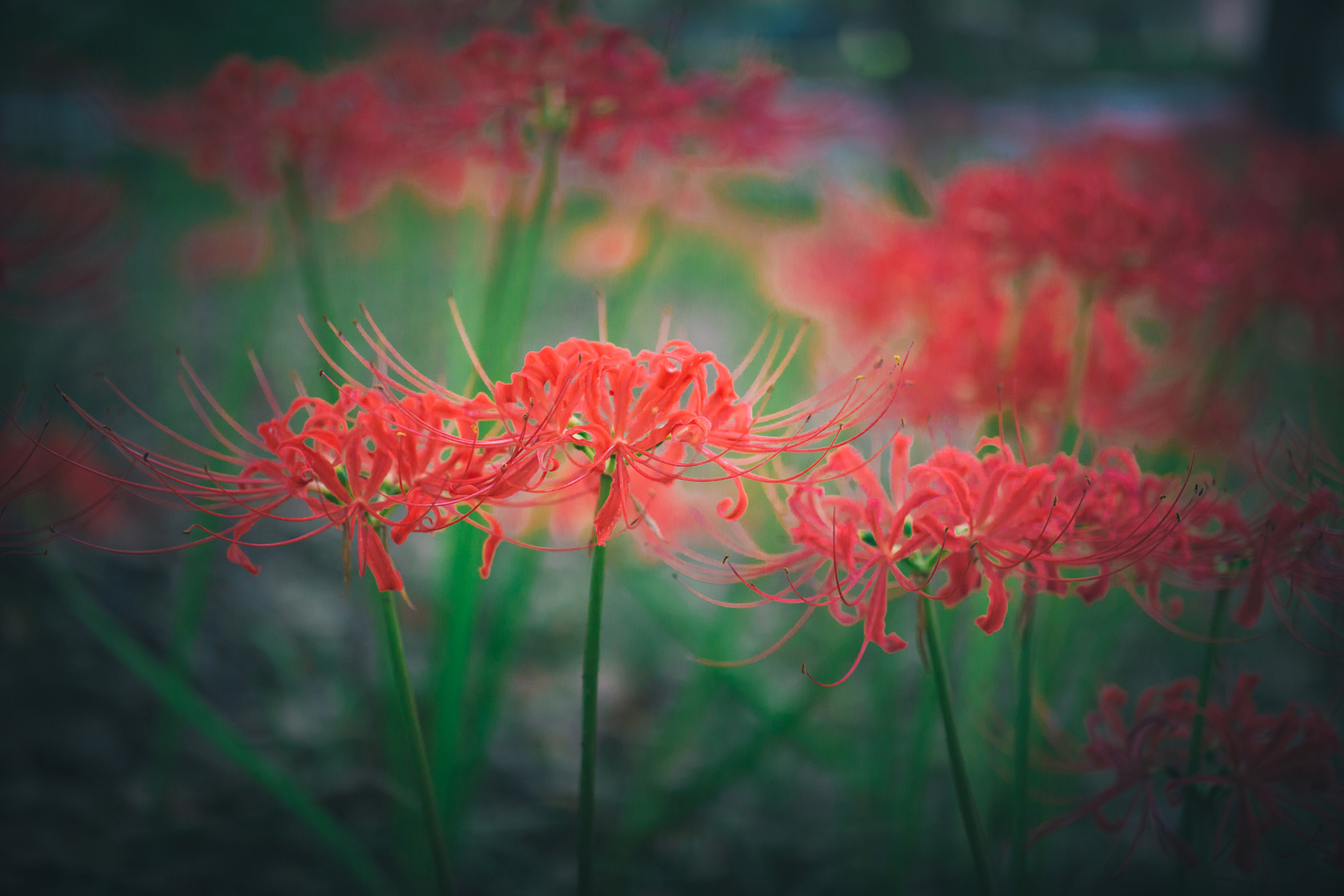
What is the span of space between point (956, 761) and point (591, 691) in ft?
0.99

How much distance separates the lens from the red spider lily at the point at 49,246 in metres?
1.03

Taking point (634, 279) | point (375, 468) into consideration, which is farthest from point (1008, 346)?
point (375, 468)

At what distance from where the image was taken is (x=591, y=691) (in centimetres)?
59

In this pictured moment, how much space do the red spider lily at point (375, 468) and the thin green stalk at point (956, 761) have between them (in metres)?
0.34

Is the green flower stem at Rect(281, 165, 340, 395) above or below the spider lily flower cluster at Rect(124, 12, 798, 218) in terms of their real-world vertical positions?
below

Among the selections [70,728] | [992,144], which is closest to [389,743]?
[70,728]

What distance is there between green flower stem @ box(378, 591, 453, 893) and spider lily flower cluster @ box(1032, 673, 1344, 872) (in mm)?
584

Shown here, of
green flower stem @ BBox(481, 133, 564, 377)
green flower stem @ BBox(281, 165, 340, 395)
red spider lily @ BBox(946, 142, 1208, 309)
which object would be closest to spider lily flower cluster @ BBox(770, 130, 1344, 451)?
red spider lily @ BBox(946, 142, 1208, 309)

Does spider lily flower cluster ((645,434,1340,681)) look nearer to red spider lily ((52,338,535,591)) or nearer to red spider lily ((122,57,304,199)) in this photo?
red spider lily ((52,338,535,591))

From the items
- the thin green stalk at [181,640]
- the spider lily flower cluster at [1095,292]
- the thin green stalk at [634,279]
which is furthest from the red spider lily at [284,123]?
the spider lily flower cluster at [1095,292]

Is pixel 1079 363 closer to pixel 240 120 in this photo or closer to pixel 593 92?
pixel 593 92

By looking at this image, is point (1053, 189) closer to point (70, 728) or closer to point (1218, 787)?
point (1218, 787)

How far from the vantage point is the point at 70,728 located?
59.7 inches

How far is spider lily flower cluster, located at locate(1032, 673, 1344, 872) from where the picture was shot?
2.17 feet
